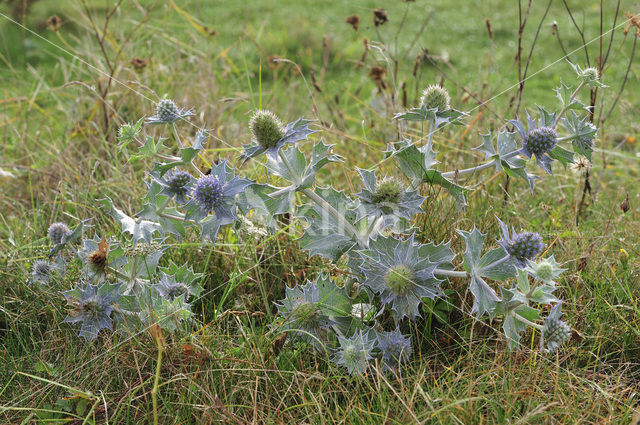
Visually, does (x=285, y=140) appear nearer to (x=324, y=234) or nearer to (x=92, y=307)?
(x=324, y=234)

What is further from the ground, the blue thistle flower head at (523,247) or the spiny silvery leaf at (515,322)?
the blue thistle flower head at (523,247)

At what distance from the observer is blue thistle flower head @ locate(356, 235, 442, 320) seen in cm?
165

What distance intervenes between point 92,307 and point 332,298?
0.74m

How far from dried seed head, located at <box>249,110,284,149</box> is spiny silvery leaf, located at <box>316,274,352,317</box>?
0.45m

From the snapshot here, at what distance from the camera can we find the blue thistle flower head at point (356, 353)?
1.65 metres

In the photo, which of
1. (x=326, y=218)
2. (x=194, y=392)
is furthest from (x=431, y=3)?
(x=194, y=392)

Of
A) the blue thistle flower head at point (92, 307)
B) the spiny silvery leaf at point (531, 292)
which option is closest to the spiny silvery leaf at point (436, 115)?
the spiny silvery leaf at point (531, 292)

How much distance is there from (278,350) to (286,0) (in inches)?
246

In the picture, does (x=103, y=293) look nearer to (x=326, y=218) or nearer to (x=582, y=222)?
(x=326, y=218)

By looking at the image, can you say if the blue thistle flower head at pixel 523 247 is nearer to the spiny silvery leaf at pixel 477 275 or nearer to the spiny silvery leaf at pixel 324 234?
the spiny silvery leaf at pixel 477 275

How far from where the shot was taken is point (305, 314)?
1746 mm

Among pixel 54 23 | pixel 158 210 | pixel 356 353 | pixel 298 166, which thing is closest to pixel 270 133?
pixel 298 166

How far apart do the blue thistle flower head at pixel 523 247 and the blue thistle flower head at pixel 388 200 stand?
262 millimetres

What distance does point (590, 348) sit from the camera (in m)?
1.80
